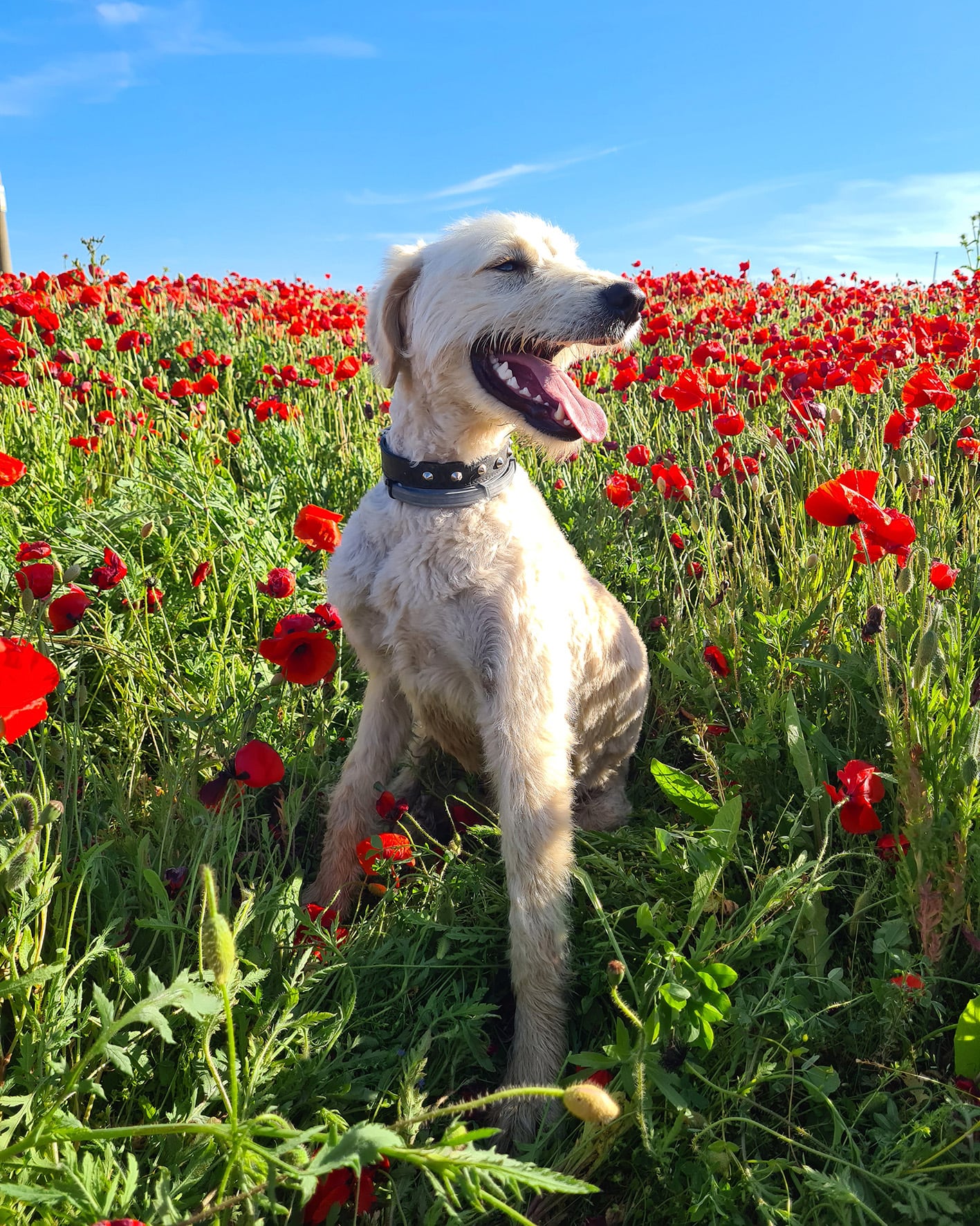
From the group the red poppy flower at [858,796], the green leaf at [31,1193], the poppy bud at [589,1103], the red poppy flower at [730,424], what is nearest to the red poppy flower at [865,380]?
the red poppy flower at [730,424]

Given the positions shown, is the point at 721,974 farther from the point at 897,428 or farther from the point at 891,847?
the point at 897,428

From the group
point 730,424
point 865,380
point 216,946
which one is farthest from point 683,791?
point 865,380

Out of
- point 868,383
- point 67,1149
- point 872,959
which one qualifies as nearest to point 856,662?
point 872,959

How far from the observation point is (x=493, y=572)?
2.53 metres

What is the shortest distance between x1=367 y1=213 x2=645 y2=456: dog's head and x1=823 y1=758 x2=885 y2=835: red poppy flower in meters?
1.26

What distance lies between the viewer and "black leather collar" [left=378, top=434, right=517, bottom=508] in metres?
2.59

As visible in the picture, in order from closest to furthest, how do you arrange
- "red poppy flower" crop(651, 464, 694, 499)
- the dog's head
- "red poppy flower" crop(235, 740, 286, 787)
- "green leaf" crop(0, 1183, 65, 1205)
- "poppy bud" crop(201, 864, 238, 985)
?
"poppy bud" crop(201, 864, 238, 985), "green leaf" crop(0, 1183, 65, 1205), "red poppy flower" crop(235, 740, 286, 787), the dog's head, "red poppy flower" crop(651, 464, 694, 499)

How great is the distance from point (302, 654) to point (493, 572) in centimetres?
69

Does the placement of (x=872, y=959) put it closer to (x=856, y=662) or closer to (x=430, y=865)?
(x=856, y=662)

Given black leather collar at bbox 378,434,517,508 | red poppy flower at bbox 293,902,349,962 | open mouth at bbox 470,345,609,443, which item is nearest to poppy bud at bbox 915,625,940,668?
open mouth at bbox 470,345,609,443

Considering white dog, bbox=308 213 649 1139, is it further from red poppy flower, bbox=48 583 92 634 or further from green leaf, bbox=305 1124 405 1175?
green leaf, bbox=305 1124 405 1175

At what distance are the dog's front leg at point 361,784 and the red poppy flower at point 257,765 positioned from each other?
94 cm

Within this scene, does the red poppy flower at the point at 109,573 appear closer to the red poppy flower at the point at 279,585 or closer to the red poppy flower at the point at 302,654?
the red poppy flower at the point at 279,585

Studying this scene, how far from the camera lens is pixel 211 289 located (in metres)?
Answer: 10.6
